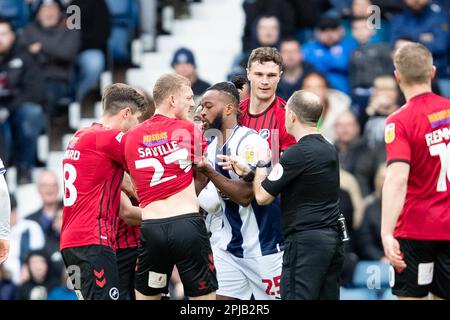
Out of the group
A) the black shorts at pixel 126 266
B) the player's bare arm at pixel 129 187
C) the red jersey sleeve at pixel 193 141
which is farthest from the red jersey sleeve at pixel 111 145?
the black shorts at pixel 126 266

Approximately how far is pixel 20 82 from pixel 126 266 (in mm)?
5499

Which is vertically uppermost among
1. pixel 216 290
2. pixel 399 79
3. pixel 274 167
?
pixel 399 79

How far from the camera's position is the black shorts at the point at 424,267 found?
31.9 feet

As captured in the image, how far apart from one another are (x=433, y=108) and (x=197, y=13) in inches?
303

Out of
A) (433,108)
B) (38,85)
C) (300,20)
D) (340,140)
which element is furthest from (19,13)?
(433,108)

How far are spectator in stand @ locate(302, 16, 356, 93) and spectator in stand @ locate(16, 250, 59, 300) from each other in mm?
3781

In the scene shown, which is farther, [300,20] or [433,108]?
[300,20]

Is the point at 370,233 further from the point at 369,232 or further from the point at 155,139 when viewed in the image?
the point at 155,139

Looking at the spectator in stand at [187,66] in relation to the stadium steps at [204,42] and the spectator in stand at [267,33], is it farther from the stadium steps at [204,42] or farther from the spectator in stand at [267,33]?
the stadium steps at [204,42]

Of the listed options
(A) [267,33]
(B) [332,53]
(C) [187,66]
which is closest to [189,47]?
(C) [187,66]

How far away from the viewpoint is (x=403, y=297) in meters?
9.78

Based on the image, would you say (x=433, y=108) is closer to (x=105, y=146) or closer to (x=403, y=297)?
(x=403, y=297)

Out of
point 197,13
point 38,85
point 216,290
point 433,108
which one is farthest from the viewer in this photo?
point 197,13

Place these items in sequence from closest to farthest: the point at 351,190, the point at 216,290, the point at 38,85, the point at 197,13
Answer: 1. the point at 216,290
2. the point at 351,190
3. the point at 38,85
4. the point at 197,13
